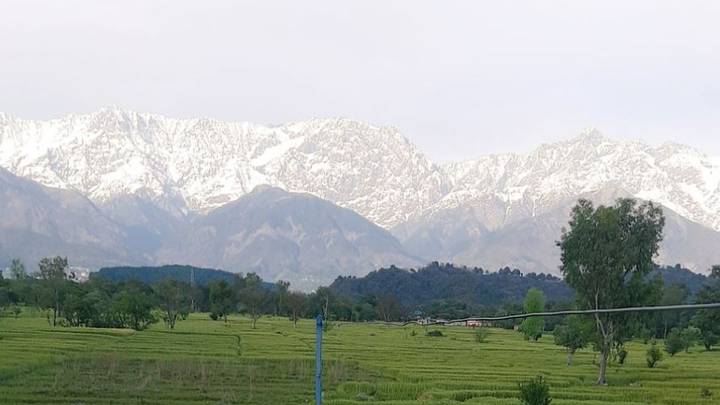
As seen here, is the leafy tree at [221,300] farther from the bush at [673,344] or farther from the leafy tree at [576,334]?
the leafy tree at [576,334]

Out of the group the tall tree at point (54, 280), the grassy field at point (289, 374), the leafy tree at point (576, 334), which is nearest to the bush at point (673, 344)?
the grassy field at point (289, 374)

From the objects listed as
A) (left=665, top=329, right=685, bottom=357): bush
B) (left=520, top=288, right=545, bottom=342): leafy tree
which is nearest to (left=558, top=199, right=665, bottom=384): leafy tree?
(left=665, top=329, right=685, bottom=357): bush

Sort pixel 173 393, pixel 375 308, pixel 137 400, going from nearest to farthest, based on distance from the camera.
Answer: pixel 137 400 → pixel 173 393 → pixel 375 308

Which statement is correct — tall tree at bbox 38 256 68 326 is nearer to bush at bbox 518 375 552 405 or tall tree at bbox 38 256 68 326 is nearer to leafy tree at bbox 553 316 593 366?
leafy tree at bbox 553 316 593 366

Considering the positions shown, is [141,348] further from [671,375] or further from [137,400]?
[671,375]

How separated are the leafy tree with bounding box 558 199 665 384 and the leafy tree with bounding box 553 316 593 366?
118cm

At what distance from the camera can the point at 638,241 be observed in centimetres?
→ 6706

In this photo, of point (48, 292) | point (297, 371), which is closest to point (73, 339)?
point (297, 371)

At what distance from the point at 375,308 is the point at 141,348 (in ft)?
396

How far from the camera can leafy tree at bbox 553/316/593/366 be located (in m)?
69.1

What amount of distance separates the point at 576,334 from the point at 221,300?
91476 millimetres

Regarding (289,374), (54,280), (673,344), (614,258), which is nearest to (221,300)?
(54,280)

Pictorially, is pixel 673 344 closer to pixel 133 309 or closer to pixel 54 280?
pixel 133 309

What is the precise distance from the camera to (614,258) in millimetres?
66500
